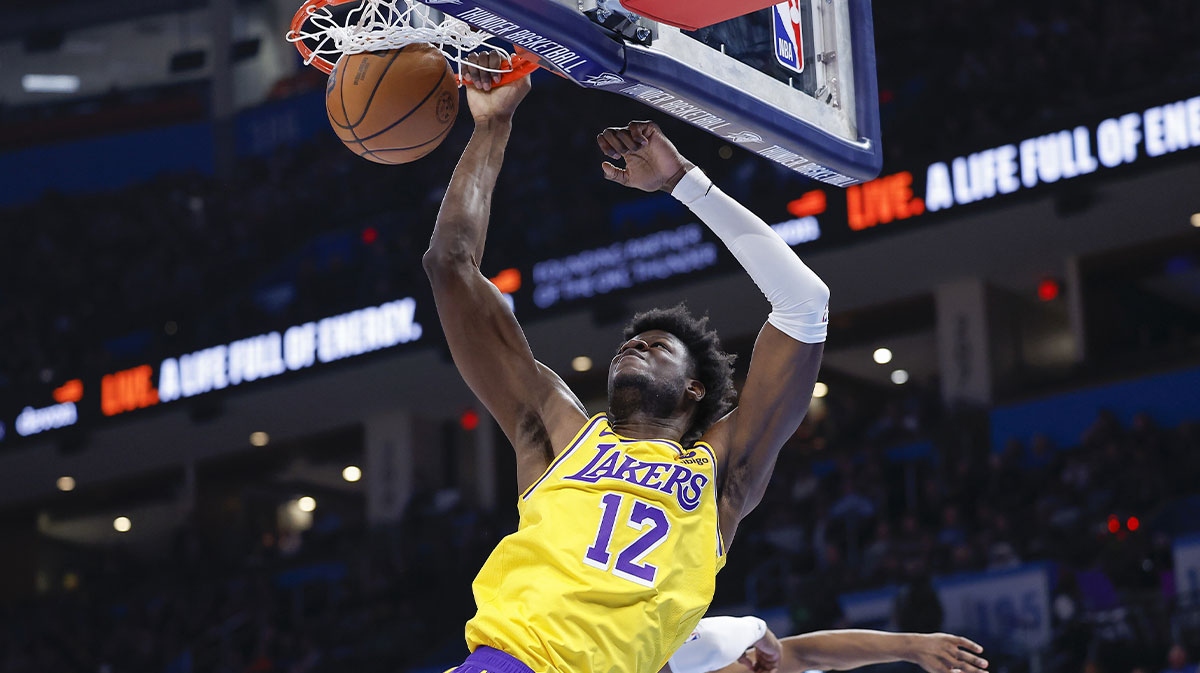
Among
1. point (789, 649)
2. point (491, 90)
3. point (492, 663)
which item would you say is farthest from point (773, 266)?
point (789, 649)

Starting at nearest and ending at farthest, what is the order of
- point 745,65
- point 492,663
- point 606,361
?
point 492,663
point 745,65
point 606,361

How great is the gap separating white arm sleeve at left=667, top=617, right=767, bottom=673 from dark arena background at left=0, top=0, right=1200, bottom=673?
5.00 m

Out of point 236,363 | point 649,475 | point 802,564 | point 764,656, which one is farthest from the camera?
point 236,363

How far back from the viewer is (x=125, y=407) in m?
14.2

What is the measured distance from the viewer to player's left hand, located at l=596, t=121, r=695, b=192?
11.2ft

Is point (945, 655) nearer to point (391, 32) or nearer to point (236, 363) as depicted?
point (391, 32)

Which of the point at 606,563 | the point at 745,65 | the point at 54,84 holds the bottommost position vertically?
the point at 606,563

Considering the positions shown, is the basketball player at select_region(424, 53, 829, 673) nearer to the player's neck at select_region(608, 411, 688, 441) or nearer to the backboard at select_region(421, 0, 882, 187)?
the player's neck at select_region(608, 411, 688, 441)

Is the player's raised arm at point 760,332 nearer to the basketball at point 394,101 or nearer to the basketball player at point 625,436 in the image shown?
the basketball player at point 625,436

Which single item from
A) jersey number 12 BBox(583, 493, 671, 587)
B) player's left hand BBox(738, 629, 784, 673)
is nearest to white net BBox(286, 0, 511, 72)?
jersey number 12 BBox(583, 493, 671, 587)

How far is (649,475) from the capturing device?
3.17 m

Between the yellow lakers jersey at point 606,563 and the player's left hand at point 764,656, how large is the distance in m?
1.63

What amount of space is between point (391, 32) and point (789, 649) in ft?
8.23

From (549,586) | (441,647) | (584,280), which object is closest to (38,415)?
(441,647)
